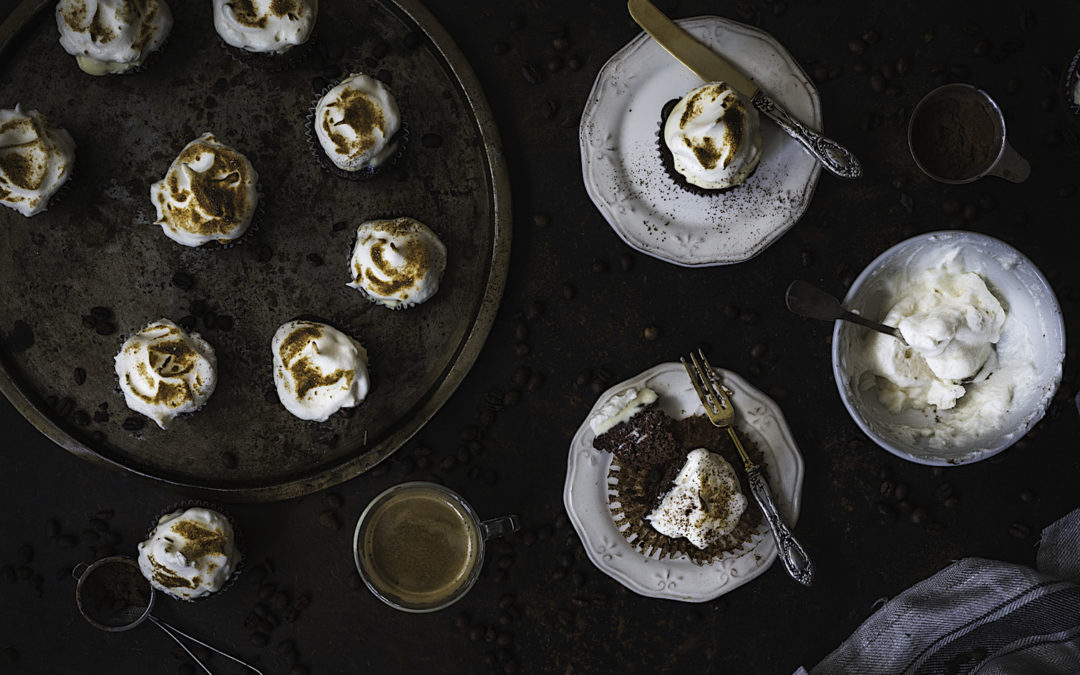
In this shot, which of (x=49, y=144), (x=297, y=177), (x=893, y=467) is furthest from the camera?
(x=893, y=467)

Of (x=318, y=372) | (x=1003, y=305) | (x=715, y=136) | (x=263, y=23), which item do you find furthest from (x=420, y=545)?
(x=1003, y=305)

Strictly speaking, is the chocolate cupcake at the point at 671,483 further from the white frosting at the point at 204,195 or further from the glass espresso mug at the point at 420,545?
Answer: the white frosting at the point at 204,195

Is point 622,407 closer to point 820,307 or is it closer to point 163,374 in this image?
point 820,307

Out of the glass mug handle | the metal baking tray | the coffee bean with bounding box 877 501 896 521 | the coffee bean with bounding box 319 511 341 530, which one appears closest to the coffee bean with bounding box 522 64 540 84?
the metal baking tray

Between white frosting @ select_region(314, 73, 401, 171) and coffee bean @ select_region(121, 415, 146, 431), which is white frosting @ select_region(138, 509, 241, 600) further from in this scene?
white frosting @ select_region(314, 73, 401, 171)

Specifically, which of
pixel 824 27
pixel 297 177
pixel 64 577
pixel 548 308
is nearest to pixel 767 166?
pixel 824 27

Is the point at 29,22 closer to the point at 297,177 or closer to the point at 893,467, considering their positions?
the point at 297,177

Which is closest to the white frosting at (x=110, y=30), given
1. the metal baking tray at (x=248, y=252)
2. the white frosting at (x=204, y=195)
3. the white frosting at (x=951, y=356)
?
the metal baking tray at (x=248, y=252)
